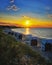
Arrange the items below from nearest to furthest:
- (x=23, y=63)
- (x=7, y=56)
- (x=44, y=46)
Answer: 1. (x=23, y=63)
2. (x=7, y=56)
3. (x=44, y=46)

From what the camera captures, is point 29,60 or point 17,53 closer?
point 29,60

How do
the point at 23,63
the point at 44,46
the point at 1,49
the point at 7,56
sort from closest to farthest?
the point at 23,63
the point at 7,56
the point at 1,49
the point at 44,46

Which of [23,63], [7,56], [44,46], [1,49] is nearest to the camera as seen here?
[23,63]

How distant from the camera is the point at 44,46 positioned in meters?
3.61

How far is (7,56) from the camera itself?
7.84ft

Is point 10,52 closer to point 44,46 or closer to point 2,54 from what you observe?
point 2,54

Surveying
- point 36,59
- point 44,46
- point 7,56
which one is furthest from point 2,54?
point 44,46

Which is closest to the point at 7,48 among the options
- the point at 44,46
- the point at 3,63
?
the point at 3,63

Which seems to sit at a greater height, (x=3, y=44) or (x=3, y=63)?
(x=3, y=44)

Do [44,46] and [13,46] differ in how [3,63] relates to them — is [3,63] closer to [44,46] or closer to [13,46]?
[13,46]

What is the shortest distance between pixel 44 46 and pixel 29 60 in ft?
4.42

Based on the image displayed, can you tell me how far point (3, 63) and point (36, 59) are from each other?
423 mm

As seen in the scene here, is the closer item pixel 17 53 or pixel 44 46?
pixel 17 53

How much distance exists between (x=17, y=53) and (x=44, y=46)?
1.23 m
